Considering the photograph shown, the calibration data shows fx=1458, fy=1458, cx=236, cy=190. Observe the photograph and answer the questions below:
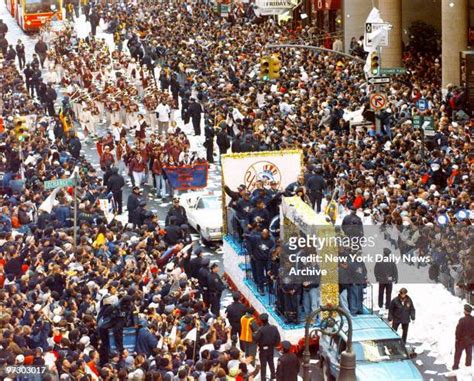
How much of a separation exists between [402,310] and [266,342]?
3.08m

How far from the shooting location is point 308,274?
2788 cm

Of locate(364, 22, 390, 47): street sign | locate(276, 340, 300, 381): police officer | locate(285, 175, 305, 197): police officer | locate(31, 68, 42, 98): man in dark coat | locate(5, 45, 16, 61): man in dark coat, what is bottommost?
locate(276, 340, 300, 381): police officer

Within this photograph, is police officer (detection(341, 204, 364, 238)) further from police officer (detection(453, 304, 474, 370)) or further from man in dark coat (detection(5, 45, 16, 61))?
man in dark coat (detection(5, 45, 16, 61))

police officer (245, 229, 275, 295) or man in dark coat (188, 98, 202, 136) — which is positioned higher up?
man in dark coat (188, 98, 202, 136)

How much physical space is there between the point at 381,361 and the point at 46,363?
6.08 meters

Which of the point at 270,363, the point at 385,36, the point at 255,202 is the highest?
the point at 385,36

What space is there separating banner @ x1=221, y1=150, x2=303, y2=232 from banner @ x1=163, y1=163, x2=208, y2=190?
710cm

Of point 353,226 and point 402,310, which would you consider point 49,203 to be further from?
point 402,310

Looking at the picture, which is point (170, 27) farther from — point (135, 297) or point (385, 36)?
point (135, 297)

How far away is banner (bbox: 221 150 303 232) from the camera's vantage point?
33.4 metres

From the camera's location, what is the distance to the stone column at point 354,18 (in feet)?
200

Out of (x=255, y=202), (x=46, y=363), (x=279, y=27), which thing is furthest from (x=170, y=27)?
(x=46, y=363)

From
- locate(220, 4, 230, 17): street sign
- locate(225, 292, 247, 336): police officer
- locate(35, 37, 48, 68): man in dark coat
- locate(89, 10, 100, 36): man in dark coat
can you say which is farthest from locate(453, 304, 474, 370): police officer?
locate(220, 4, 230, 17): street sign

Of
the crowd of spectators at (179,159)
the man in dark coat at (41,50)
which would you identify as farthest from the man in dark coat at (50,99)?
the man in dark coat at (41,50)
